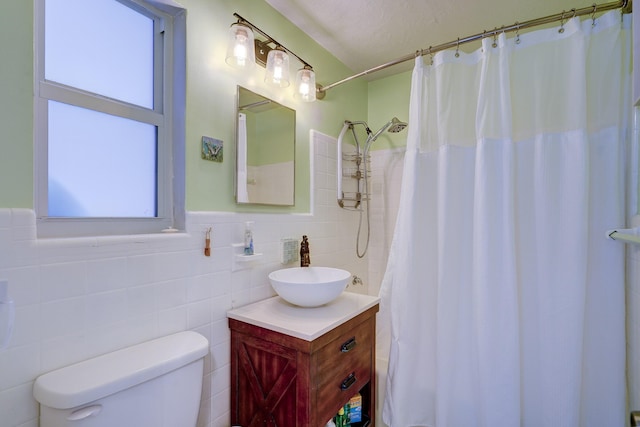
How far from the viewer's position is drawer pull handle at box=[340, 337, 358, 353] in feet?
4.04

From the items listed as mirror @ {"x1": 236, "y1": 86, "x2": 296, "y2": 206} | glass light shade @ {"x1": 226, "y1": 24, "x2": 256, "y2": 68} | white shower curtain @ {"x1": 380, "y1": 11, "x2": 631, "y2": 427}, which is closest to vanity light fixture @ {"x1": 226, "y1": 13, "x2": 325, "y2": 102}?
glass light shade @ {"x1": 226, "y1": 24, "x2": 256, "y2": 68}

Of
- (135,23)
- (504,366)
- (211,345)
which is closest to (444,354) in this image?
(504,366)

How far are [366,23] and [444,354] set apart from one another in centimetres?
191

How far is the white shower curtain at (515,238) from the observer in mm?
1170

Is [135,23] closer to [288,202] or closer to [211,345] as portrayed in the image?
[288,202]

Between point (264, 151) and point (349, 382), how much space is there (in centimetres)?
120

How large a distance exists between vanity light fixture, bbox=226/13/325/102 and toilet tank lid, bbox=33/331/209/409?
121 cm

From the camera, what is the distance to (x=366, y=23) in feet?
5.59

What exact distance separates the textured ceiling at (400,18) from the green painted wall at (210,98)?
0.38 ft

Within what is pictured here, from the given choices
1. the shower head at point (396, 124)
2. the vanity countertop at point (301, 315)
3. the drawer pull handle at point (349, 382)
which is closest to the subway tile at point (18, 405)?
the vanity countertop at point (301, 315)

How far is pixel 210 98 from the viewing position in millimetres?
1258

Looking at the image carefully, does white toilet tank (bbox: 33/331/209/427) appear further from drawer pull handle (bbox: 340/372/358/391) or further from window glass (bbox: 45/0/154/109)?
window glass (bbox: 45/0/154/109)

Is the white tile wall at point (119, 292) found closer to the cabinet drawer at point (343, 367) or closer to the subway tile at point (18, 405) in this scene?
the subway tile at point (18, 405)

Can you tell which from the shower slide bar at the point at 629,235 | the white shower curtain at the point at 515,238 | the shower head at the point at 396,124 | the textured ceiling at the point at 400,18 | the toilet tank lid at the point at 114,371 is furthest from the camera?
the shower head at the point at 396,124
